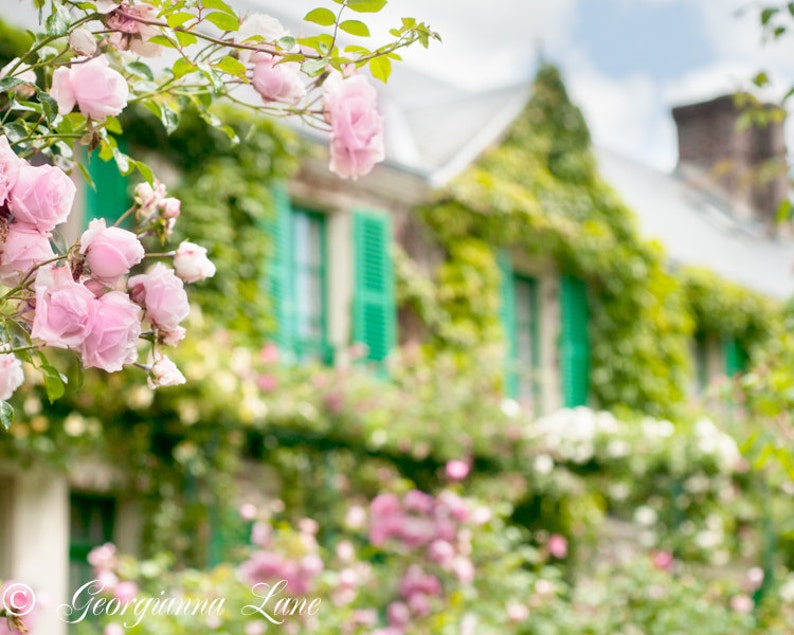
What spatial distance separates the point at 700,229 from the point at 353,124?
1599 cm

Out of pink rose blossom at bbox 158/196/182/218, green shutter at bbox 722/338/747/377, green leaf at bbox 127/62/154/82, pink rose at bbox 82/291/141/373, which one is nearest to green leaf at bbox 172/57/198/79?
green leaf at bbox 127/62/154/82

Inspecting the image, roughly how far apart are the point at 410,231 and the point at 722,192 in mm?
9946

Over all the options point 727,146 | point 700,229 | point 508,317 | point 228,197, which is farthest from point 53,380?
point 727,146

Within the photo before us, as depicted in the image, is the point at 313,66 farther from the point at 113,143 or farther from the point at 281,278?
the point at 281,278

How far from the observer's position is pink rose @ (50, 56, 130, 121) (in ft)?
7.32

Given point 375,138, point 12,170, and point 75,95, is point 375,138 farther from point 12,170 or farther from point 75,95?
point 12,170

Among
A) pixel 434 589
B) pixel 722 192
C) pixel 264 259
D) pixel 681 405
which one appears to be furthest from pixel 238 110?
pixel 722 192

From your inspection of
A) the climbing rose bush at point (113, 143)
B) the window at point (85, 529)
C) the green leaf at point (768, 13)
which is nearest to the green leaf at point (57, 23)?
the climbing rose bush at point (113, 143)

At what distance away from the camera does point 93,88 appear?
223 centimetres

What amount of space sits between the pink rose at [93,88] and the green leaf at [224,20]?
179 millimetres

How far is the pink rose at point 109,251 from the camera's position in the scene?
2016 millimetres

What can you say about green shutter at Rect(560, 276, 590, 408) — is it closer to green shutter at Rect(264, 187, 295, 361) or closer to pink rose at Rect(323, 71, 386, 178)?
green shutter at Rect(264, 187, 295, 361)

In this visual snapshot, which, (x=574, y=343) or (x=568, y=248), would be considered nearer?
(x=568, y=248)

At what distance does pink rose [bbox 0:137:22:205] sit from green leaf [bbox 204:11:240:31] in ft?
1.45
